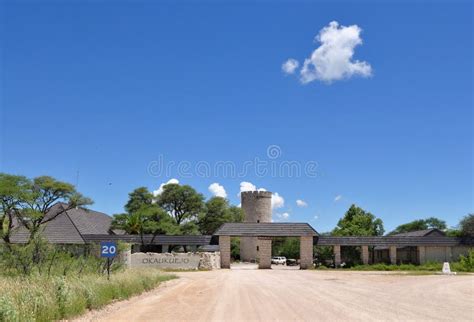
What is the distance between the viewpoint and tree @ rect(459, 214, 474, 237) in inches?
1890

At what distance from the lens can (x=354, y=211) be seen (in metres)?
68.2

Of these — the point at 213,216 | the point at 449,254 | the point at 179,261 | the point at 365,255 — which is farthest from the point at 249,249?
the point at 449,254

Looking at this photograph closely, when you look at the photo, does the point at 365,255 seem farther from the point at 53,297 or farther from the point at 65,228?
the point at 53,297

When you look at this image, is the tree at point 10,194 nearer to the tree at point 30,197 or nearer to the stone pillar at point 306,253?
the tree at point 30,197

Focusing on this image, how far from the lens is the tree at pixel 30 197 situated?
3756 cm

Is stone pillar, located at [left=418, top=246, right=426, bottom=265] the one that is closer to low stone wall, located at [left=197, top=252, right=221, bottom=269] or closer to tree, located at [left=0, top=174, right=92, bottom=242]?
low stone wall, located at [left=197, top=252, right=221, bottom=269]

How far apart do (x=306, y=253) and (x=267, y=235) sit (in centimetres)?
404

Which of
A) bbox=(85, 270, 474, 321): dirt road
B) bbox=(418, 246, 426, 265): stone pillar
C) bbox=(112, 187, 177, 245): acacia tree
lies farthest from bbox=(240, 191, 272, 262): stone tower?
bbox=(85, 270, 474, 321): dirt road

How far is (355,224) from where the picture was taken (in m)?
62.7

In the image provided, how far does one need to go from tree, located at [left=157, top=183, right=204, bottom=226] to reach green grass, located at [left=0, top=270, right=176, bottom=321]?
187 ft

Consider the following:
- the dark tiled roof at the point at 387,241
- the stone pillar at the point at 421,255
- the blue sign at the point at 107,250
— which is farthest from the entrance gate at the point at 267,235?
the blue sign at the point at 107,250

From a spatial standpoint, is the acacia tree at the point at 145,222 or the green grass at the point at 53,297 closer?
the green grass at the point at 53,297

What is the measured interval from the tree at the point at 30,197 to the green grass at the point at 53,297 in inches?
863

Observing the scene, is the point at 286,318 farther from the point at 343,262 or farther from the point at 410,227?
the point at 410,227
